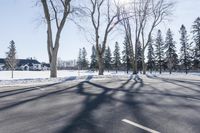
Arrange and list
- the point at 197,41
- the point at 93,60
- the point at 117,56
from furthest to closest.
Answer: the point at 93,60, the point at 117,56, the point at 197,41

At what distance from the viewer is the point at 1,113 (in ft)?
20.9

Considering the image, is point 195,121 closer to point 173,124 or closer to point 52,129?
point 173,124

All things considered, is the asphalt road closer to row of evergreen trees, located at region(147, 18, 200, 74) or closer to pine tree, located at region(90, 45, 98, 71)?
row of evergreen trees, located at region(147, 18, 200, 74)

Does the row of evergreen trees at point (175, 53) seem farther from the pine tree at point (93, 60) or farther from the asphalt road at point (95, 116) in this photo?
the asphalt road at point (95, 116)

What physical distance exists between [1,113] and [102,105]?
299cm

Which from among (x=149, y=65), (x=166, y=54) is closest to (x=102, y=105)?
(x=166, y=54)

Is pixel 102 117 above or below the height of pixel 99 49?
below

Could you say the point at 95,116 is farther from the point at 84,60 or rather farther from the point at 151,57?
the point at 84,60

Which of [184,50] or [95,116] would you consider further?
[184,50]

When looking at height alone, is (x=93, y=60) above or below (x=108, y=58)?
below

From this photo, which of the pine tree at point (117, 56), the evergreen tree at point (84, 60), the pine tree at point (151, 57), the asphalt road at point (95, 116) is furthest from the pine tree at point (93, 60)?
the asphalt road at point (95, 116)

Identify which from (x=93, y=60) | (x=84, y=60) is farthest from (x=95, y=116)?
(x=84, y=60)

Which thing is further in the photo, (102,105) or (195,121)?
(102,105)

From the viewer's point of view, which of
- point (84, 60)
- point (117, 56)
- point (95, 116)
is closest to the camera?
point (95, 116)
